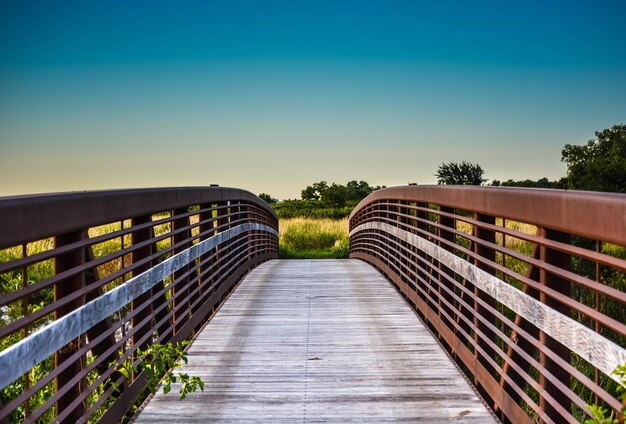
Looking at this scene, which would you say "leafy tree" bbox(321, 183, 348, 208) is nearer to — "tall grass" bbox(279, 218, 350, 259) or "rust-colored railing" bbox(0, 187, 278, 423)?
"tall grass" bbox(279, 218, 350, 259)

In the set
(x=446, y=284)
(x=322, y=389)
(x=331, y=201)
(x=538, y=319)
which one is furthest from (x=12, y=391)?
(x=331, y=201)

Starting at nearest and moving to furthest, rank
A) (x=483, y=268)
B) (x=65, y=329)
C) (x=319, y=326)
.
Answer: (x=65, y=329), (x=483, y=268), (x=319, y=326)

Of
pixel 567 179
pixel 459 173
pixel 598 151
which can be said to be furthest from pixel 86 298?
pixel 598 151

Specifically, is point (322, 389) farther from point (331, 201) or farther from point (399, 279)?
point (331, 201)

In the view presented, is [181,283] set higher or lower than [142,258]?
lower

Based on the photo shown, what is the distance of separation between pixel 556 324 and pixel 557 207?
565 mm

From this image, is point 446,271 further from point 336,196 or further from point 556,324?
point 336,196

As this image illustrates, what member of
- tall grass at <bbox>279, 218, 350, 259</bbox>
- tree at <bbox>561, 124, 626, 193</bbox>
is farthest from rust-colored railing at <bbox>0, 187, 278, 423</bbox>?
tree at <bbox>561, 124, 626, 193</bbox>

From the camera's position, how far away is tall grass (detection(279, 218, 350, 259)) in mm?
25314

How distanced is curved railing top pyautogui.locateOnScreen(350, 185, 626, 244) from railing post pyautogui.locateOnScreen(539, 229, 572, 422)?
154mm

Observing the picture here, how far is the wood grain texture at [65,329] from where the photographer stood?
95.1 inches

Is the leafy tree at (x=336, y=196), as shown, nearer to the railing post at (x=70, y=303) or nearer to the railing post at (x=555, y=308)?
the railing post at (x=555, y=308)

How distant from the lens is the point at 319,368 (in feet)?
16.0

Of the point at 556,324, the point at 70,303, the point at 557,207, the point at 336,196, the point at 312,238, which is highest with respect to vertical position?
the point at 557,207
